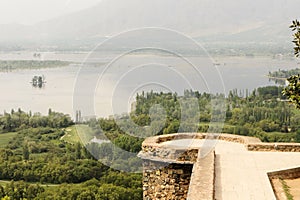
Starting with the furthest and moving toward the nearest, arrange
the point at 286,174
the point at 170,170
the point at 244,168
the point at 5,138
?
the point at 5,138
the point at 170,170
the point at 244,168
the point at 286,174

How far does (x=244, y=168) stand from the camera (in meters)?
7.45

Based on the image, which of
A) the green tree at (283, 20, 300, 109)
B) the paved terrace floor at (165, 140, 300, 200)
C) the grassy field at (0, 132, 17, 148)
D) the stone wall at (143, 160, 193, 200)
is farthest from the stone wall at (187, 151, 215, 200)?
the grassy field at (0, 132, 17, 148)

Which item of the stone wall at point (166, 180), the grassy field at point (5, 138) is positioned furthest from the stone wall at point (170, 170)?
the grassy field at point (5, 138)

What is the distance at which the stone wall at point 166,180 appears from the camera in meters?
7.66

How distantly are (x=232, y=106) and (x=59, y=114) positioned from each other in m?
23.6

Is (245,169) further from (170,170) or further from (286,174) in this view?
(170,170)

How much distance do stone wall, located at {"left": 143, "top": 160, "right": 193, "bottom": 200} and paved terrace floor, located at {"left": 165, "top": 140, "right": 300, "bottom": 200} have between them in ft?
2.00

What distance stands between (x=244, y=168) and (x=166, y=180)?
53.1 inches

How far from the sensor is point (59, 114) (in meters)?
60.8

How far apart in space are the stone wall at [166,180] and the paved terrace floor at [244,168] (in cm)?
61

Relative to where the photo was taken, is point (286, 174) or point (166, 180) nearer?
point (286, 174)

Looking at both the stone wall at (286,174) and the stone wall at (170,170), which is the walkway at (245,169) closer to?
the stone wall at (286,174)

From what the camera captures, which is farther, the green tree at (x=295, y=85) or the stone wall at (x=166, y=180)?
the stone wall at (x=166, y=180)

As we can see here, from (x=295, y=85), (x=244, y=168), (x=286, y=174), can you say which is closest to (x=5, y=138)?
(x=244, y=168)
